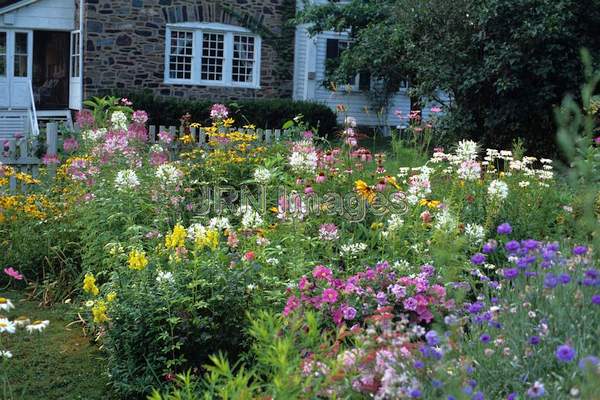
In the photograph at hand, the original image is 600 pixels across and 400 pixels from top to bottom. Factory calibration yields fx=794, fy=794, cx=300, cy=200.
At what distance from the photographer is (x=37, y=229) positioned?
6.45 m

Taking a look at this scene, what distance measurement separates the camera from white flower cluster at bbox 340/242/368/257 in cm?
460

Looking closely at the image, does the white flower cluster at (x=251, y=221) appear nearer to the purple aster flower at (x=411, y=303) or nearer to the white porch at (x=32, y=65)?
the purple aster flower at (x=411, y=303)

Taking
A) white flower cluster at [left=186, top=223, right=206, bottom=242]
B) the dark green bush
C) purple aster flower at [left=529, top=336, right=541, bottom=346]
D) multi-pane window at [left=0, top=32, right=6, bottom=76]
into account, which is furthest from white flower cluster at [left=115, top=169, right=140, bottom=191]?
multi-pane window at [left=0, top=32, right=6, bottom=76]

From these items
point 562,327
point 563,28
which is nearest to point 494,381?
point 562,327

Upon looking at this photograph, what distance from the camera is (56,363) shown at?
4.66m

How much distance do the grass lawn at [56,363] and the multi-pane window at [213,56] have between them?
1452 cm

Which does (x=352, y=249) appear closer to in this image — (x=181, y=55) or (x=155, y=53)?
(x=155, y=53)

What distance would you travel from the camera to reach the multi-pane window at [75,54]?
18781mm

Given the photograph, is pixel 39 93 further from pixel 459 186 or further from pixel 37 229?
pixel 459 186

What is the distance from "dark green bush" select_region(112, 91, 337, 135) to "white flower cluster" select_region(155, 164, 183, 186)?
1131 cm

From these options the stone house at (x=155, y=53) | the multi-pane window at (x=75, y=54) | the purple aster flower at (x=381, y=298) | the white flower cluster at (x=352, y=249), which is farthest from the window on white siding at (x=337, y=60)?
the purple aster flower at (x=381, y=298)

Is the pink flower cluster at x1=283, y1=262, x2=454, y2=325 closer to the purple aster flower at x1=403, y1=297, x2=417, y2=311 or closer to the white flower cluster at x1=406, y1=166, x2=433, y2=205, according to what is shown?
the purple aster flower at x1=403, y1=297, x2=417, y2=311

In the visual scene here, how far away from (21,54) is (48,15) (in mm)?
1134

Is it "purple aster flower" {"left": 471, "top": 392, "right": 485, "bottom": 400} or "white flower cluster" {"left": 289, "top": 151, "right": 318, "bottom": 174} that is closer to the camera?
"purple aster flower" {"left": 471, "top": 392, "right": 485, "bottom": 400}
